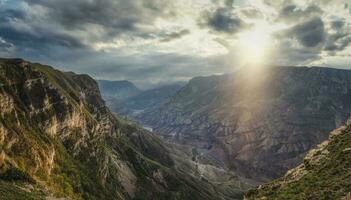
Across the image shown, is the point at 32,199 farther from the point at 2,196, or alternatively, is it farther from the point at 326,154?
the point at 326,154

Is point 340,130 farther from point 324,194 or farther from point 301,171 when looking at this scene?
point 324,194

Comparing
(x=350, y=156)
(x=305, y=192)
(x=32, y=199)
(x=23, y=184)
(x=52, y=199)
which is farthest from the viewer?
(x=23, y=184)

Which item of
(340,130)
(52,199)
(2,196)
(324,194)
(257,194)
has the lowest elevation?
(52,199)

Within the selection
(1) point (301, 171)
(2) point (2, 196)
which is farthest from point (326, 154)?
(2) point (2, 196)

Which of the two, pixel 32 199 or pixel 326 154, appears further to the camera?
pixel 32 199

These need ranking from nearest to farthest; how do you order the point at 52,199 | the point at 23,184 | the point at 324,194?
the point at 324,194
the point at 52,199
the point at 23,184

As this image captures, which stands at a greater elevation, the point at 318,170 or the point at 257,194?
the point at 318,170

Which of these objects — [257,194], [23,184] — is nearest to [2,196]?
[23,184]
